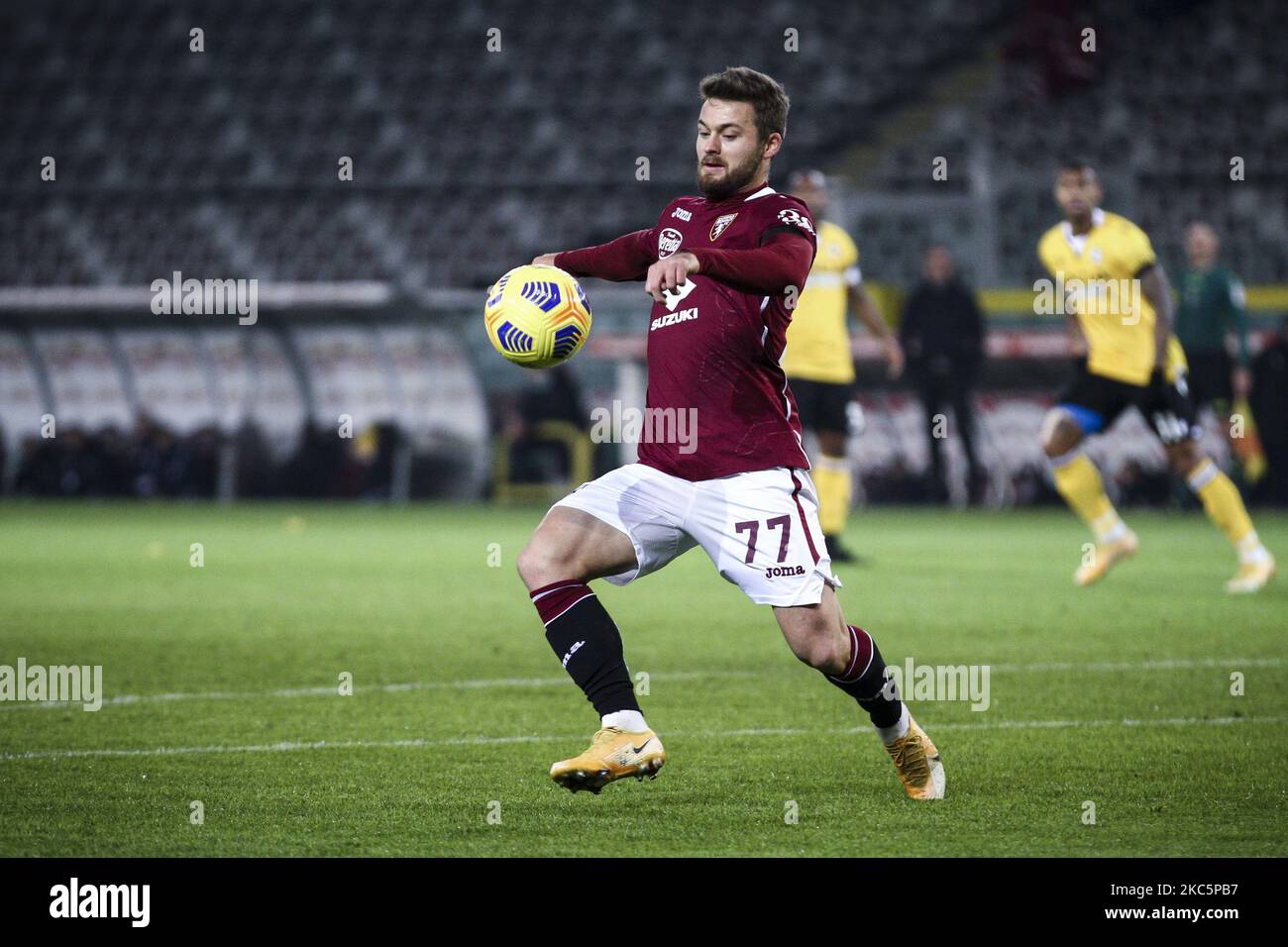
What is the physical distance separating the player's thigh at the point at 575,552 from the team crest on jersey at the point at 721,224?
0.85m

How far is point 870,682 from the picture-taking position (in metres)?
5.01

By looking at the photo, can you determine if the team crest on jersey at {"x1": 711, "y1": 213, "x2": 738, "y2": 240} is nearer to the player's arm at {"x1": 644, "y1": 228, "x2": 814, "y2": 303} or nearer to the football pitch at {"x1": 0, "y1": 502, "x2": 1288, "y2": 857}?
the player's arm at {"x1": 644, "y1": 228, "x2": 814, "y2": 303}

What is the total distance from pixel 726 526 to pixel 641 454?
373 mm

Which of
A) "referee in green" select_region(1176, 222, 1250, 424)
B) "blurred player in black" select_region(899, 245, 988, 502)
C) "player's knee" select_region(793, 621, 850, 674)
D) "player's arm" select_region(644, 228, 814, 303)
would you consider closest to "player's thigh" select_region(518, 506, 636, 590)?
"player's knee" select_region(793, 621, 850, 674)

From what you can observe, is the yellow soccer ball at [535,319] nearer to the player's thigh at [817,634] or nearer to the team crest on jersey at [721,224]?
the team crest on jersey at [721,224]

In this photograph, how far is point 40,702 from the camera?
6652 mm

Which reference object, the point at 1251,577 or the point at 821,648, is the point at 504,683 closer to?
the point at 821,648

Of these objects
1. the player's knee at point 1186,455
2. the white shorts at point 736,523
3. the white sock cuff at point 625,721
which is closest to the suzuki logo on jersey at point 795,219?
the white shorts at point 736,523

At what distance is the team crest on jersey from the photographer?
5.11 metres

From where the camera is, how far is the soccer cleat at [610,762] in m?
4.50

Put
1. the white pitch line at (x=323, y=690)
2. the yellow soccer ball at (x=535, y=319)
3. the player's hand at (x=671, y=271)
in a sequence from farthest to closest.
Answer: the white pitch line at (x=323, y=690), the yellow soccer ball at (x=535, y=319), the player's hand at (x=671, y=271)

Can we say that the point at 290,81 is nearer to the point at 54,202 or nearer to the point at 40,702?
the point at 54,202

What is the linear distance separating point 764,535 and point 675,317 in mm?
669

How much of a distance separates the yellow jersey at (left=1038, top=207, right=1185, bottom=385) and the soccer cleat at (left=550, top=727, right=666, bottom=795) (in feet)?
21.2
